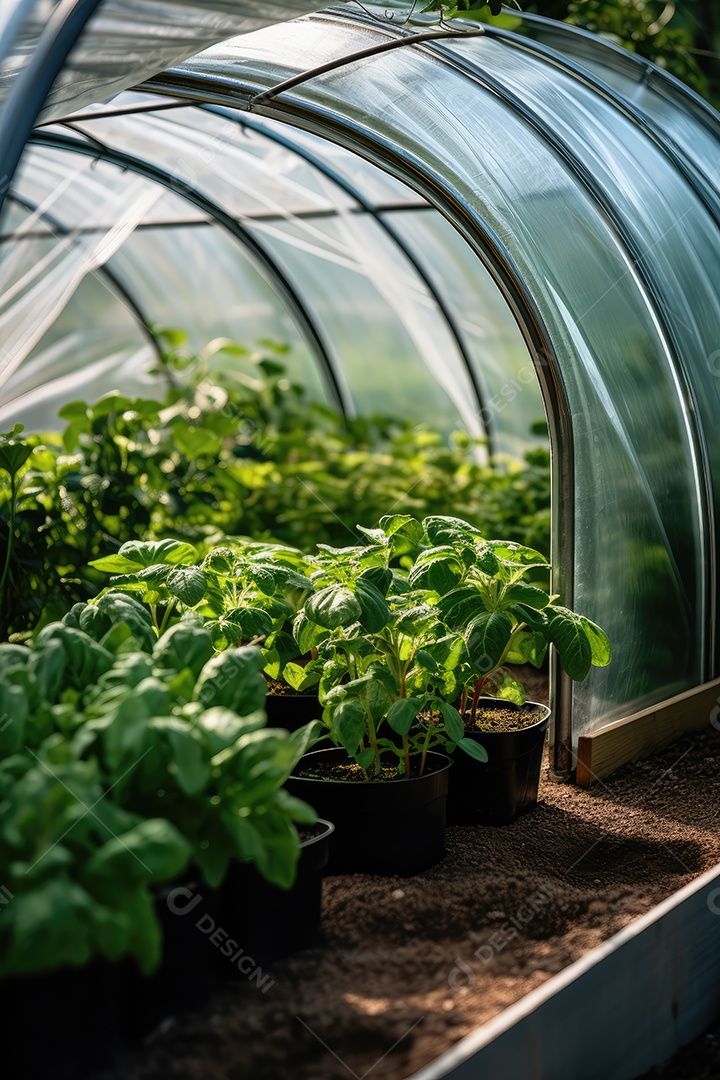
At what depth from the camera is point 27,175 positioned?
496cm

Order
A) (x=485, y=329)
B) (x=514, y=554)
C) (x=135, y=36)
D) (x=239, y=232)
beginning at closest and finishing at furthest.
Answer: (x=135, y=36), (x=514, y=554), (x=239, y=232), (x=485, y=329)

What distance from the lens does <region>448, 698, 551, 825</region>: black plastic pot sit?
2.58m

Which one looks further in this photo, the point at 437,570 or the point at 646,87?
the point at 646,87

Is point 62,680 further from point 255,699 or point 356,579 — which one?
point 356,579

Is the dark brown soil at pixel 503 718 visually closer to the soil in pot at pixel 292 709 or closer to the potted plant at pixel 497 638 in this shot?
the potted plant at pixel 497 638

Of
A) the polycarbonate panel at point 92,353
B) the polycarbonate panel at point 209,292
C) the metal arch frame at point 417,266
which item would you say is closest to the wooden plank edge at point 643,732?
the metal arch frame at point 417,266

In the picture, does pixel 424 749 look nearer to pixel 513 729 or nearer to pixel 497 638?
pixel 497 638

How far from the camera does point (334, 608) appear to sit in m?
2.12

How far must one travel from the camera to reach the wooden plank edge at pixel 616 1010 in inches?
61.1

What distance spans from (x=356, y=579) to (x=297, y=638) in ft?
0.91

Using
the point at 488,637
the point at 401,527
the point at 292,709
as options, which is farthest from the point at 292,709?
the point at 488,637

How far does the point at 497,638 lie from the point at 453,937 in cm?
70

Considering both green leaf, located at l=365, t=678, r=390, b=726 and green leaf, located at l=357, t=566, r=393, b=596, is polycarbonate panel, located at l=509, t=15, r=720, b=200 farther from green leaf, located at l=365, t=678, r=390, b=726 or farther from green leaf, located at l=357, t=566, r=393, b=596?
green leaf, located at l=365, t=678, r=390, b=726

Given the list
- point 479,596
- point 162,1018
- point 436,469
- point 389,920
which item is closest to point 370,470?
point 436,469
